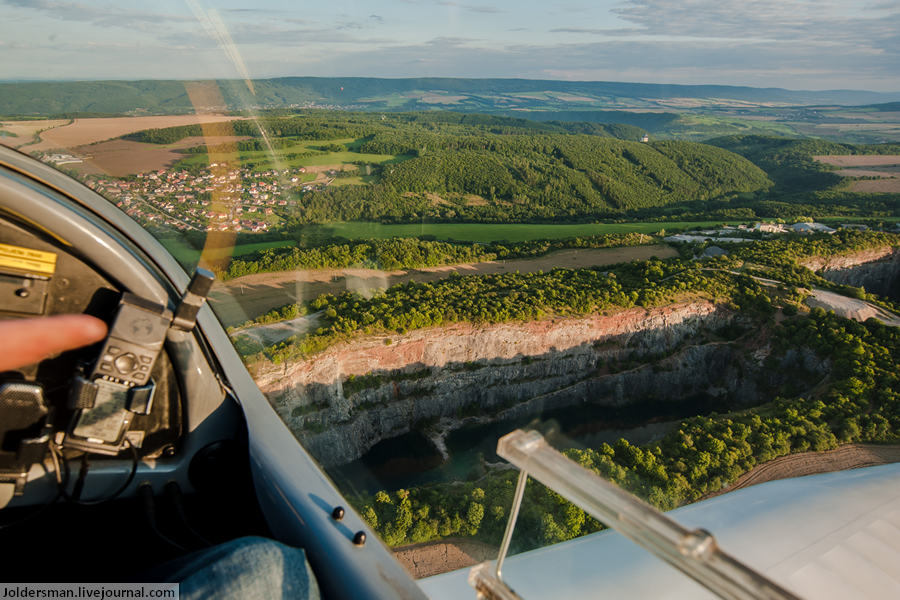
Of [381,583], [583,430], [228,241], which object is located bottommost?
[583,430]

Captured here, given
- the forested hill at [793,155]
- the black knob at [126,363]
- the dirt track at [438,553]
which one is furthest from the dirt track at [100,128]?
the forested hill at [793,155]

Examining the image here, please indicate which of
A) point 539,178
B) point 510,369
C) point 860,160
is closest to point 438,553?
point 510,369

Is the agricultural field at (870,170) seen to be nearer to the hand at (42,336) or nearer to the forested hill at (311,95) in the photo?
the forested hill at (311,95)

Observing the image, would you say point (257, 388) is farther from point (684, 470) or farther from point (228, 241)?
point (684, 470)

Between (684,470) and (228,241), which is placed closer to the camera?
(228,241)

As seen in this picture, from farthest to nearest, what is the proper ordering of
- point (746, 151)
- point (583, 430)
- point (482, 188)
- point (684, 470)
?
point (746, 151), point (482, 188), point (583, 430), point (684, 470)

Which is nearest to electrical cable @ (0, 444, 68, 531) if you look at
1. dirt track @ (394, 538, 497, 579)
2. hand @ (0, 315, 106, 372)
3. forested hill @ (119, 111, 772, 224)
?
hand @ (0, 315, 106, 372)

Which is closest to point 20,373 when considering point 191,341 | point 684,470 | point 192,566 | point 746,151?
point 191,341

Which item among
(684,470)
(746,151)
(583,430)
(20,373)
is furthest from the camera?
(746,151)
